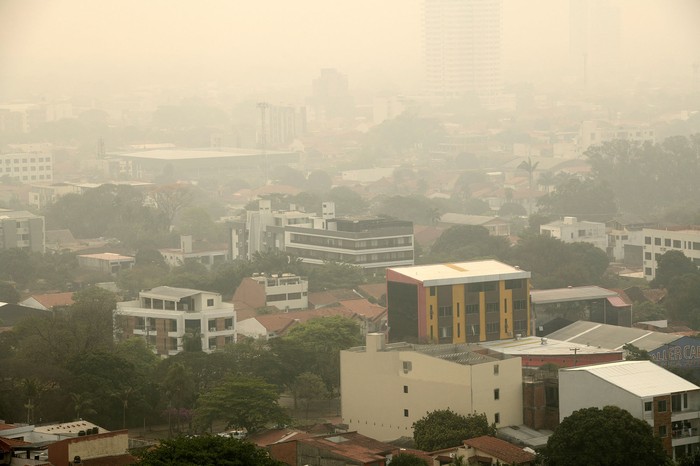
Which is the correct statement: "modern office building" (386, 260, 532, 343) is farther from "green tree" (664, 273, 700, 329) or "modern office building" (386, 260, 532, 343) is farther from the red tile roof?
the red tile roof

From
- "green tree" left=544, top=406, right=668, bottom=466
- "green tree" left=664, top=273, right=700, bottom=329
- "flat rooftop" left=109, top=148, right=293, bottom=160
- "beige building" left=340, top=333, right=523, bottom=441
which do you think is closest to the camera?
"green tree" left=544, top=406, right=668, bottom=466

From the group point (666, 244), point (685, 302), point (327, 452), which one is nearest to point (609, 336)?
point (685, 302)

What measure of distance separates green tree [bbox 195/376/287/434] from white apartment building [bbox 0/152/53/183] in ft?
114

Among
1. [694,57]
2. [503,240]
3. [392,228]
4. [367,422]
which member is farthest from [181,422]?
[694,57]

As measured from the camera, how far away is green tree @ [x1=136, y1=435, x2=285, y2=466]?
11203 millimetres

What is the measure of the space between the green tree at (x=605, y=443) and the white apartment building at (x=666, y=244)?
1364 cm

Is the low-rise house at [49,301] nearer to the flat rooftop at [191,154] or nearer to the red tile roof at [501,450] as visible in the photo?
the red tile roof at [501,450]

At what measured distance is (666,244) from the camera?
27.0m

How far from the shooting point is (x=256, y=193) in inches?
1746

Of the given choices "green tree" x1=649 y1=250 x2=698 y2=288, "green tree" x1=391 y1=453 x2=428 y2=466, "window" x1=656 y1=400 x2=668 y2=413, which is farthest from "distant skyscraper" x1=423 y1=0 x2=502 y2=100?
"green tree" x1=391 y1=453 x2=428 y2=466

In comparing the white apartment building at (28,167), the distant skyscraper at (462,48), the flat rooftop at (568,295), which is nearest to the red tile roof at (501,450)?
the flat rooftop at (568,295)

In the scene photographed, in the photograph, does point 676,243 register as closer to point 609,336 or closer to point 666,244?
point 666,244

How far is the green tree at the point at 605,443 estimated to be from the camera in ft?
41.2

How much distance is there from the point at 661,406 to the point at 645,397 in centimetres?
Answer: 18
